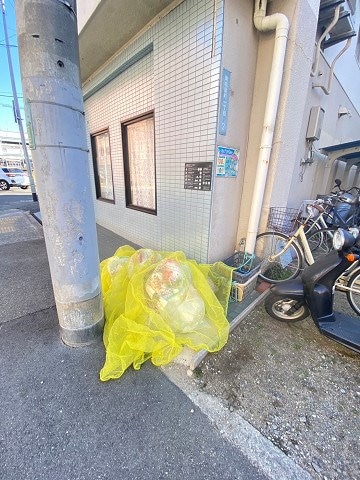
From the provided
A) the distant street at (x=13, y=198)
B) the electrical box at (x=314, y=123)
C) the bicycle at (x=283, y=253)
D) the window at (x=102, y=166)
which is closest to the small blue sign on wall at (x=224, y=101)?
the bicycle at (x=283, y=253)

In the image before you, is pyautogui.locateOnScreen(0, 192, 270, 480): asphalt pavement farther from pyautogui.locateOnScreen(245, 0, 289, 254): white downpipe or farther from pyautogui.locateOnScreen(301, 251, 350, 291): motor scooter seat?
pyautogui.locateOnScreen(245, 0, 289, 254): white downpipe

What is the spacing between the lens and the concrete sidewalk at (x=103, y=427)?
130 centimetres

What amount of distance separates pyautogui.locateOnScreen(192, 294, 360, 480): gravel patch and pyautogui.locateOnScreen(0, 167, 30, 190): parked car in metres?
20.0

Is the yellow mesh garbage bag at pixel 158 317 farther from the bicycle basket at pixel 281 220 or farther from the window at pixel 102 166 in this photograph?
the window at pixel 102 166

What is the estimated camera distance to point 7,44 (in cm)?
902

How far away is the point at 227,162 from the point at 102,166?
13.7 ft

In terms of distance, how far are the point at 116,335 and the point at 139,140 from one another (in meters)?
3.69

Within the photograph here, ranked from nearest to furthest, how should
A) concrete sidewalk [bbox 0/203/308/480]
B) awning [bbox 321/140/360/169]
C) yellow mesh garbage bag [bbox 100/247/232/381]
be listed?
concrete sidewalk [bbox 0/203/308/480] → yellow mesh garbage bag [bbox 100/247/232/381] → awning [bbox 321/140/360/169]

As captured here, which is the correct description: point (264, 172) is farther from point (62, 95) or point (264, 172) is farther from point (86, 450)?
point (86, 450)

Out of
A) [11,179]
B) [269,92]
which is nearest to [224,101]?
[269,92]

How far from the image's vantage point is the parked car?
54.6ft

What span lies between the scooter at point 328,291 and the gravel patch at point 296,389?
0.78 feet

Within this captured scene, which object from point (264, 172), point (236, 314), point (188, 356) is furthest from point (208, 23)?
point (188, 356)

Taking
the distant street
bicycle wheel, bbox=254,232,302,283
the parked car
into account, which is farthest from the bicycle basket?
the parked car
